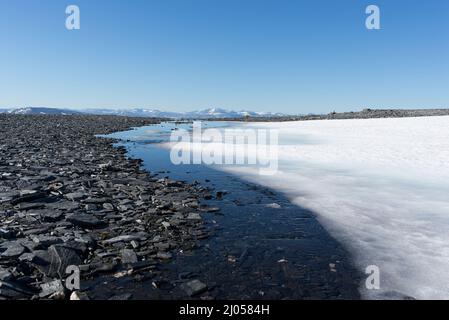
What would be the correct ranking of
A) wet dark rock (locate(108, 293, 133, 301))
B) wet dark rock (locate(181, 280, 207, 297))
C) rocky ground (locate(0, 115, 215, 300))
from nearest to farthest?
wet dark rock (locate(108, 293, 133, 301)) < wet dark rock (locate(181, 280, 207, 297)) < rocky ground (locate(0, 115, 215, 300))

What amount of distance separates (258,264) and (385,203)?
618 cm

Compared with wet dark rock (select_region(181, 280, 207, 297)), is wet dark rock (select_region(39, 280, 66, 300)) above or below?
above

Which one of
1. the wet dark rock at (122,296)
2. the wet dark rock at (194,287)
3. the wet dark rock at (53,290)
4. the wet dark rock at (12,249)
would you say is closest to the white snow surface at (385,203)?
the wet dark rock at (194,287)

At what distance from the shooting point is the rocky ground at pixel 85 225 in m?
5.92

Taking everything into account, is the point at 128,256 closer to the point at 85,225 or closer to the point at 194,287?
the point at 194,287

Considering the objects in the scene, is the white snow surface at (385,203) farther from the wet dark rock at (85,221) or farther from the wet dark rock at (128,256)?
the wet dark rock at (85,221)

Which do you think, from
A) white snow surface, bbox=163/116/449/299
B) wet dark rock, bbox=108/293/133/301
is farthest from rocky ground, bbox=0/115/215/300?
white snow surface, bbox=163/116/449/299

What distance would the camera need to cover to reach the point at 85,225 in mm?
8344

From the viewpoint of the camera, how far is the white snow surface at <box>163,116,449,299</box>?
6.32 metres

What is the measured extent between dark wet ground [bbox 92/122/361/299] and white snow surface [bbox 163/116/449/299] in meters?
0.49

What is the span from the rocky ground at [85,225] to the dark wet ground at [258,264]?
34 centimetres

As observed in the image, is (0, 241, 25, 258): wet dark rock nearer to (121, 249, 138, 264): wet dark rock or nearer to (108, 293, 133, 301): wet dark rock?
(121, 249, 138, 264): wet dark rock
